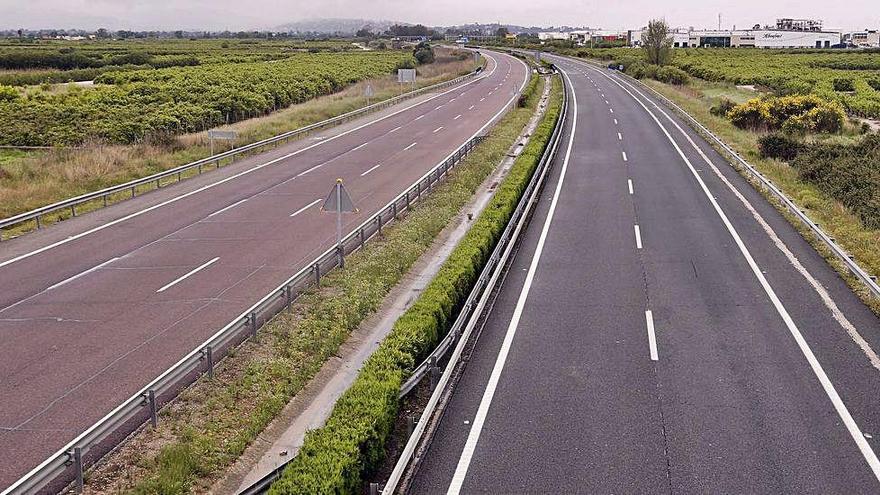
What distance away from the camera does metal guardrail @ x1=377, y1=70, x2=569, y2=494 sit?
9.29 m

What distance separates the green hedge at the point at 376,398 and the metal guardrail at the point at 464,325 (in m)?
0.28

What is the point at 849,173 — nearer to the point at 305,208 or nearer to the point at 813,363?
the point at 813,363

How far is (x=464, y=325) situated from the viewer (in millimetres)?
14211

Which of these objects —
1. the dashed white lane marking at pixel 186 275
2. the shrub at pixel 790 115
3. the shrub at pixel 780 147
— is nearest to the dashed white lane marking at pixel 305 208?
the dashed white lane marking at pixel 186 275

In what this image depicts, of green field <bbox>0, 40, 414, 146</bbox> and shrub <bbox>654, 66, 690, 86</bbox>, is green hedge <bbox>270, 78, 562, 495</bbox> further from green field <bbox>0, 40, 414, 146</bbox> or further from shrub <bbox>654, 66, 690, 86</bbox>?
shrub <bbox>654, 66, 690, 86</bbox>

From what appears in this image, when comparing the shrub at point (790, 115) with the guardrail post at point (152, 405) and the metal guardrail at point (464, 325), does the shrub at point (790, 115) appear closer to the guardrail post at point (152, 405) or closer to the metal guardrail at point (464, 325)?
the metal guardrail at point (464, 325)

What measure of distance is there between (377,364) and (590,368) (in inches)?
143

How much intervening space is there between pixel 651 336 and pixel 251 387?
7166 mm

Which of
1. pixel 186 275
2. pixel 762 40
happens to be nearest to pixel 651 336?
pixel 186 275

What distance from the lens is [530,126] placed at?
43.7 metres

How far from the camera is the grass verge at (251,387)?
30.4 feet

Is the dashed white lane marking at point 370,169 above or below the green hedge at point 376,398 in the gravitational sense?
above

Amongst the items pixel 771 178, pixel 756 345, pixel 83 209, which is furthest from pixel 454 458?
Answer: pixel 771 178

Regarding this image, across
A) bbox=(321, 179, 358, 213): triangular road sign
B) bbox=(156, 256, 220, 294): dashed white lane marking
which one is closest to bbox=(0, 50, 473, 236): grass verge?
bbox=(156, 256, 220, 294): dashed white lane marking
